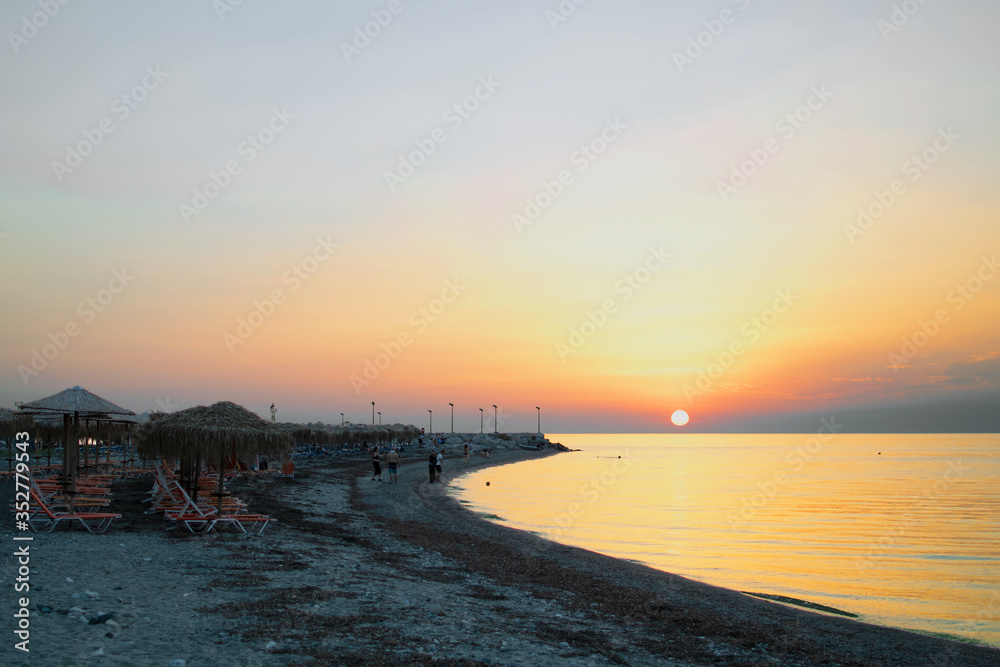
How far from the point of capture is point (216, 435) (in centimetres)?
1380

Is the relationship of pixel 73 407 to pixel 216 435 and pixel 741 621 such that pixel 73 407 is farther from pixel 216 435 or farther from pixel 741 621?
pixel 741 621

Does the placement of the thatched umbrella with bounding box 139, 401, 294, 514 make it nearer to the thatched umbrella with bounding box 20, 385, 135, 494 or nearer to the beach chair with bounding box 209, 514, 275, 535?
the beach chair with bounding box 209, 514, 275, 535

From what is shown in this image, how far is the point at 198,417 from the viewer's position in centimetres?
1418

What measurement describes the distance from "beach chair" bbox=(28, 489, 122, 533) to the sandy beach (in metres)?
0.28

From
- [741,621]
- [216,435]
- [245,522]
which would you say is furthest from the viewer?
[245,522]

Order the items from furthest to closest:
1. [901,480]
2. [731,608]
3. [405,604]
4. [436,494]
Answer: [901,480] → [436,494] → [731,608] → [405,604]

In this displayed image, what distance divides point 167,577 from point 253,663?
12.7 ft

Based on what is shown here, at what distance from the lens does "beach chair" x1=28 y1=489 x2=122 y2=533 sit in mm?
12297

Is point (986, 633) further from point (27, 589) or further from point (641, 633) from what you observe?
point (27, 589)

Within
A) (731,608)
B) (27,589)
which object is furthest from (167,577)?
(731,608)

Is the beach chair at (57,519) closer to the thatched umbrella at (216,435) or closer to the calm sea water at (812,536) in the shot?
the thatched umbrella at (216,435)

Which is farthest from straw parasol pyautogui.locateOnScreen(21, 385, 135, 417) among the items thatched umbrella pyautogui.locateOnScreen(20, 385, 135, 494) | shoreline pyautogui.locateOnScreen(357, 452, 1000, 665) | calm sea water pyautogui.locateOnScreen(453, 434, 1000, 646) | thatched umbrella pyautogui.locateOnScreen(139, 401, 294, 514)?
calm sea water pyautogui.locateOnScreen(453, 434, 1000, 646)

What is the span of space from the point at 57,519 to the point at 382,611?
768 cm

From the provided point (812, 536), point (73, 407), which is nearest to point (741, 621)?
point (73, 407)
